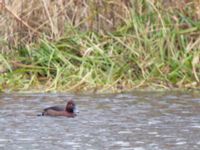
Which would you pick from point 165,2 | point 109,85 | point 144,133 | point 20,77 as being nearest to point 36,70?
point 20,77

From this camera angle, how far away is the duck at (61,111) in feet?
36.1

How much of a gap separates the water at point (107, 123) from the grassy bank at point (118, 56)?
0.56 metres

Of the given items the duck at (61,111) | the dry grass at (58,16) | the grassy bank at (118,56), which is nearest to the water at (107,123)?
the duck at (61,111)

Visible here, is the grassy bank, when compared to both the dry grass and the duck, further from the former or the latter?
the duck

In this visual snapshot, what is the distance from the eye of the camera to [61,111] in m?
11.1

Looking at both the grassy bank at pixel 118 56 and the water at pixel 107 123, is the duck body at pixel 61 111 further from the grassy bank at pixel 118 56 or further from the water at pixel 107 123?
the grassy bank at pixel 118 56

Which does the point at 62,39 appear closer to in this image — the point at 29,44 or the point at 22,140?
the point at 29,44

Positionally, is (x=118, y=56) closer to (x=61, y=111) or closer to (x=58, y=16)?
(x=58, y=16)

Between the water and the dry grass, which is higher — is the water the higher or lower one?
the lower one

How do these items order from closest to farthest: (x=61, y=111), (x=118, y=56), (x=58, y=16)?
(x=61, y=111)
(x=118, y=56)
(x=58, y=16)

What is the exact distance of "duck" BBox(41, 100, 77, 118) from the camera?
11000mm

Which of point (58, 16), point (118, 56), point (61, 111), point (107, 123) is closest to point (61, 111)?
point (61, 111)

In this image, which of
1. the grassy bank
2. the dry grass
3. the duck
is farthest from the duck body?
the dry grass

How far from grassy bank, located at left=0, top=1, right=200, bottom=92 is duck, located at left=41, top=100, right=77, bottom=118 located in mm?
1756
